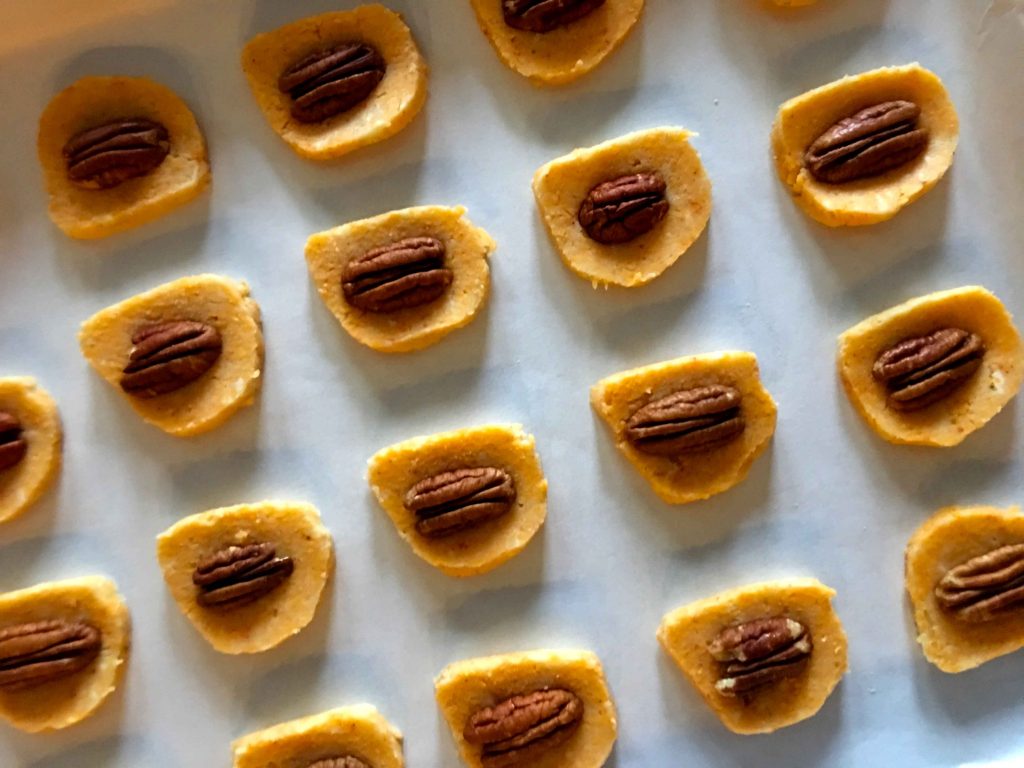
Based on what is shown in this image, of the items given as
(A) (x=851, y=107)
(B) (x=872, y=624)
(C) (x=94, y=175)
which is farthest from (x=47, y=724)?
(A) (x=851, y=107)

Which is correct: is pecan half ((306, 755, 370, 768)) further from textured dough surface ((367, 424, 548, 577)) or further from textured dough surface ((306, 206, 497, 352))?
textured dough surface ((306, 206, 497, 352))

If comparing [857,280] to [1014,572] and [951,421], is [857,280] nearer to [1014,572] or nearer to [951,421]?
[951,421]

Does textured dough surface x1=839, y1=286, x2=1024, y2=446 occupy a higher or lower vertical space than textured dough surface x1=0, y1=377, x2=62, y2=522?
lower

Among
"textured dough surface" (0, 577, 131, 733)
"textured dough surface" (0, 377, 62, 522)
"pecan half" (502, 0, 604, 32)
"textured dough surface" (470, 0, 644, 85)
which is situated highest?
"pecan half" (502, 0, 604, 32)

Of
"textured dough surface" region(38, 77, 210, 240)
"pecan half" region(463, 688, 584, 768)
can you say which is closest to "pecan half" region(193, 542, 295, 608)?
"pecan half" region(463, 688, 584, 768)

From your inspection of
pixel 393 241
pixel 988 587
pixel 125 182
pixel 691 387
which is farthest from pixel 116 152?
pixel 988 587

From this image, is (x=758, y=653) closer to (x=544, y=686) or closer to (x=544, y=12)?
(x=544, y=686)
